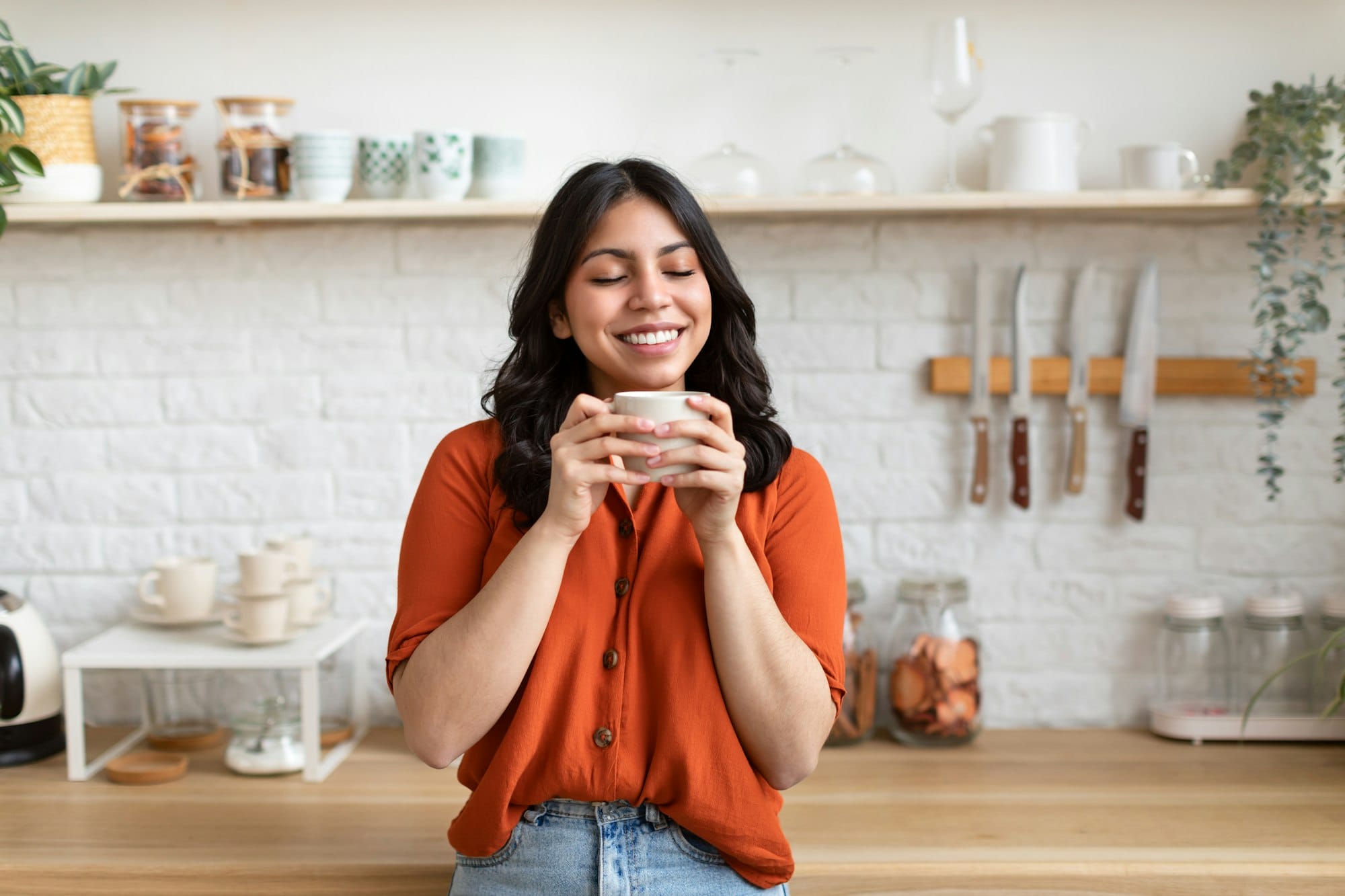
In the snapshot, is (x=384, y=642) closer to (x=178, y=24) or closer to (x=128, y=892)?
(x=128, y=892)

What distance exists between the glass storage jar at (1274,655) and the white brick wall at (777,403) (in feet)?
0.24

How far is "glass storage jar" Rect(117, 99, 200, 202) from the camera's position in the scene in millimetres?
1828

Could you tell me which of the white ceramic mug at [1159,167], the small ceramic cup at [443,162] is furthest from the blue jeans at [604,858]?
the white ceramic mug at [1159,167]

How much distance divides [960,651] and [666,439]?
1.03 metres

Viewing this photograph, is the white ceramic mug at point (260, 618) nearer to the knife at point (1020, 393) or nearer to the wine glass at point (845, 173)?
the wine glass at point (845, 173)

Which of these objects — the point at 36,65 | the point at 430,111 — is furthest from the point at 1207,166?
the point at 36,65

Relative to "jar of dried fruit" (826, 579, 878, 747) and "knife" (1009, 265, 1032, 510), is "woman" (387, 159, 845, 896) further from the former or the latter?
"knife" (1009, 265, 1032, 510)

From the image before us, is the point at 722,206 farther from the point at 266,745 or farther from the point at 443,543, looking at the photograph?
the point at 266,745

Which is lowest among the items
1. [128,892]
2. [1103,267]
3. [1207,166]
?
[128,892]

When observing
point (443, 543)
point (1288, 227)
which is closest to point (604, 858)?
point (443, 543)

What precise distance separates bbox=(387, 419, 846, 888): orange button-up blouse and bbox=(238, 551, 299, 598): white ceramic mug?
0.66 m

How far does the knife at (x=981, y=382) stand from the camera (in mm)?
1928

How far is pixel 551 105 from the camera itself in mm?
1939

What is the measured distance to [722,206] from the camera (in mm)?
1768
